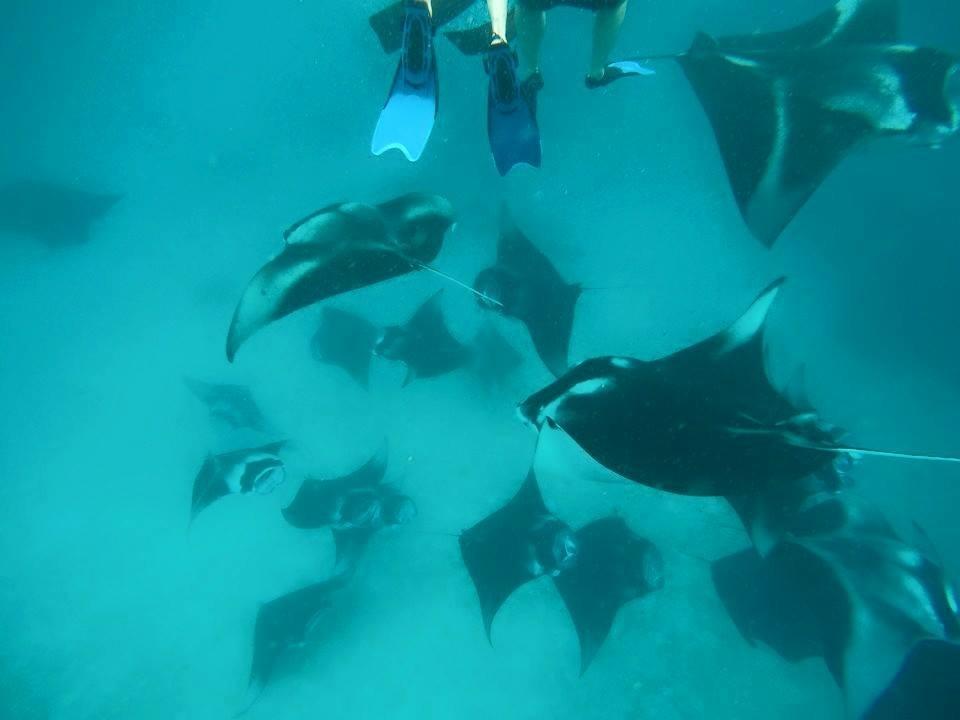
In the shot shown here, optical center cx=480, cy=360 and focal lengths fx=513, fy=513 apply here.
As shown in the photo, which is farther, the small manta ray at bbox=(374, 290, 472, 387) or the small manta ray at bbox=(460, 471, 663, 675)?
the small manta ray at bbox=(374, 290, 472, 387)

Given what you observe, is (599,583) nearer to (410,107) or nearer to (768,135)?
(768,135)

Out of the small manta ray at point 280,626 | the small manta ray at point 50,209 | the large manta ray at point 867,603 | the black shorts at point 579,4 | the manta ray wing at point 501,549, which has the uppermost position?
the black shorts at point 579,4

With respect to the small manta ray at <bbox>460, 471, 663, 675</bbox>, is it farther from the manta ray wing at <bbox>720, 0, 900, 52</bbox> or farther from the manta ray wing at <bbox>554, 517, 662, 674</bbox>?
the manta ray wing at <bbox>720, 0, 900, 52</bbox>

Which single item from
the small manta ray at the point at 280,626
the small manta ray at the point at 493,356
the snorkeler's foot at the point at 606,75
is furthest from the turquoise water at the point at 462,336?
the snorkeler's foot at the point at 606,75

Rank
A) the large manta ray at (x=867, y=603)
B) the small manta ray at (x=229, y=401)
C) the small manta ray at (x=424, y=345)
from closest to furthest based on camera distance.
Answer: the large manta ray at (x=867, y=603) < the small manta ray at (x=424, y=345) < the small manta ray at (x=229, y=401)

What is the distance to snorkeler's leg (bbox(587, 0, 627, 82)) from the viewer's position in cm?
369

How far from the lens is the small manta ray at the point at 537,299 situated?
18.0ft

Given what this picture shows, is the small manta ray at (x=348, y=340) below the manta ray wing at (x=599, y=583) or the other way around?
the other way around

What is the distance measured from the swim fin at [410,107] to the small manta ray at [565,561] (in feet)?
12.1

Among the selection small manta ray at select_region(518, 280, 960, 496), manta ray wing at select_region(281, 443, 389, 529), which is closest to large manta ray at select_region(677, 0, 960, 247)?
small manta ray at select_region(518, 280, 960, 496)

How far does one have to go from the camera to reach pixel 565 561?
210 inches

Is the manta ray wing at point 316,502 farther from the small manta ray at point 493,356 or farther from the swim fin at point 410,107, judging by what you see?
the swim fin at point 410,107

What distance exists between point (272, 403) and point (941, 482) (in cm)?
1167

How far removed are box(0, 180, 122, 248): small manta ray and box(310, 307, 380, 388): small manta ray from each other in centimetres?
550
